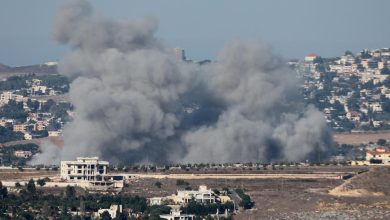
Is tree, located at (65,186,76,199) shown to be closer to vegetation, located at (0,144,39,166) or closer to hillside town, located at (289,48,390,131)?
vegetation, located at (0,144,39,166)

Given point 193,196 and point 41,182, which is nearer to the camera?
point 193,196

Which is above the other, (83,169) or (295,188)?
(83,169)

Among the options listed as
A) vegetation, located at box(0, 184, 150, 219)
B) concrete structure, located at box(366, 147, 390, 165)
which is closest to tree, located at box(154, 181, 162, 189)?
vegetation, located at box(0, 184, 150, 219)

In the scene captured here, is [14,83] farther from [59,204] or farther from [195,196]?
[59,204]

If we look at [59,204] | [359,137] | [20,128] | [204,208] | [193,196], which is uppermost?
Result: [20,128]

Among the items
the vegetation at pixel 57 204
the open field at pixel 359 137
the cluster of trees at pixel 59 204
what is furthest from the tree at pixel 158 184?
the open field at pixel 359 137

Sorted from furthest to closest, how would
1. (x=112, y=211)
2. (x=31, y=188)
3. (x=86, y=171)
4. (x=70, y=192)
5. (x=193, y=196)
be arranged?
(x=86, y=171)
(x=31, y=188)
(x=70, y=192)
(x=193, y=196)
(x=112, y=211)

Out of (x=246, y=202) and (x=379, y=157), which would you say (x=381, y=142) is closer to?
(x=379, y=157)

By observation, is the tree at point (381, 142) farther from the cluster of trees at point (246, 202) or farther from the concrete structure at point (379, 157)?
the cluster of trees at point (246, 202)

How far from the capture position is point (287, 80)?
121312 mm

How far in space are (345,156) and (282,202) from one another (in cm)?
2989

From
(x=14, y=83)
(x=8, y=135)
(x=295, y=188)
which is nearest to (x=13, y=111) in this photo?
(x=8, y=135)

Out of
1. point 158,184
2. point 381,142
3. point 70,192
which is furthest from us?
point 381,142

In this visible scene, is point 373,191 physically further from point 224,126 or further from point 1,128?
point 1,128
